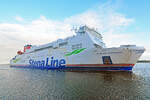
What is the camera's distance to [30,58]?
31.3 meters

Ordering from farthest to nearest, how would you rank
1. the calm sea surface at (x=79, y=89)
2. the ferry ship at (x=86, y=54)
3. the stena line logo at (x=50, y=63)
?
the stena line logo at (x=50, y=63)
the ferry ship at (x=86, y=54)
the calm sea surface at (x=79, y=89)

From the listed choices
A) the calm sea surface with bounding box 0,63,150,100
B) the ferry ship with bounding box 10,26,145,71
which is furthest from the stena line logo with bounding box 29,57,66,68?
the calm sea surface with bounding box 0,63,150,100

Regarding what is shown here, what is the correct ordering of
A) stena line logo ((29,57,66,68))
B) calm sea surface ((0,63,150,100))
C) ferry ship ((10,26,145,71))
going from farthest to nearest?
stena line logo ((29,57,66,68)) → ferry ship ((10,26,145,71)) → calm sea surface ((0,63,150,100))

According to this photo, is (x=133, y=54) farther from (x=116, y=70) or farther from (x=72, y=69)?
(x=72, y=69)

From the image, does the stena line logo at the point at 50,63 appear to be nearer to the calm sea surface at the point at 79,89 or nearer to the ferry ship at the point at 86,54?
the ferry ship at the point at 86,54

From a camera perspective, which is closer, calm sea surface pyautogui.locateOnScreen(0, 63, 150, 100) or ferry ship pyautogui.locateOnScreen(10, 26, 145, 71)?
calm sea surface pyautogui.locateOnScreen(0, 63, 150, 100)

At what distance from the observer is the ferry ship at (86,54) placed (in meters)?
14.9

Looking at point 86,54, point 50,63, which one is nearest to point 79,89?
point 86,54

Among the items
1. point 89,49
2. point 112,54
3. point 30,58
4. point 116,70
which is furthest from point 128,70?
point 30,58

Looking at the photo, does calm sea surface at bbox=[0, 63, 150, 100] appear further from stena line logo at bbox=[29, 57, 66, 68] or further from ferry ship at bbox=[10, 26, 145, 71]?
stena line logo at bbox=[29, 57, 66, 68]

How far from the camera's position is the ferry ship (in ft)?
48.8

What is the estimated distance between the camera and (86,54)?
17.0m

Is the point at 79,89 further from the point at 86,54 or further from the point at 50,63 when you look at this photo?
the point at 50,63

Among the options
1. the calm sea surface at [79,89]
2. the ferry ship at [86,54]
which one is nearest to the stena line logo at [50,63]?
A: the ferry ship at [86,54]
